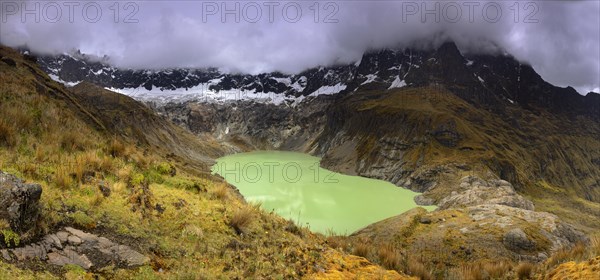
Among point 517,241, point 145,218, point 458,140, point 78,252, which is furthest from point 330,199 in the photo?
point 78,252

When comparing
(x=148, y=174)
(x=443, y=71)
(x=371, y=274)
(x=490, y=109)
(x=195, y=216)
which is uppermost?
(x=443, y=71)

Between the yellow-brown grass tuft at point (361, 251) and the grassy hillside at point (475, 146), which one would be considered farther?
the grassy hillside at point (475, 146)

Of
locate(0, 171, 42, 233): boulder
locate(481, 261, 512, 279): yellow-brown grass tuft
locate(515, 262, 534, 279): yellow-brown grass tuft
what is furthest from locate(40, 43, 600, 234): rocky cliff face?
locate(0, 171, 42, 233): boulder

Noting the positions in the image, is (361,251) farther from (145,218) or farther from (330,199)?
(330,199)

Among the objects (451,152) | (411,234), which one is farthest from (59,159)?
(451,152)

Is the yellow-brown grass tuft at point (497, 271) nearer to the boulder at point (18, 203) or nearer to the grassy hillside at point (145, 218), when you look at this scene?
the grassy hillside at point (145, 218)

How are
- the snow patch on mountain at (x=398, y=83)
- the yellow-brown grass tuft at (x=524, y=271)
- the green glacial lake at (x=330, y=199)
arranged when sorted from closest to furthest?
the yellow-brown grass tuft at (x=524, y=271) < the green glacial lake at (x=330, y=199) < the snow patch on mountain at (x=398, y=83)

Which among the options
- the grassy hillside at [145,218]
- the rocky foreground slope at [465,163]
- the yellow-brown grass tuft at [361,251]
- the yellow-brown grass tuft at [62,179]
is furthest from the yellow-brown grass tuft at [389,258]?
the yellow-brown grass tuft at [62,179]

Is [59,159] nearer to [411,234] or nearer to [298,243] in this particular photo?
[298,243]
